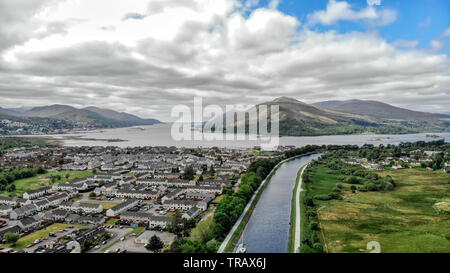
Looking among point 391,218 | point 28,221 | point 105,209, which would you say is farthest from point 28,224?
point 391,218

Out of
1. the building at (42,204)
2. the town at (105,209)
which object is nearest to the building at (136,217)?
the town at (105,209)

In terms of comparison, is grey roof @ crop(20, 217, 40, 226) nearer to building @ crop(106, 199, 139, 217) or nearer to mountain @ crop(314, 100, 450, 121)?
building @ crop(106, 199, 139, 217)

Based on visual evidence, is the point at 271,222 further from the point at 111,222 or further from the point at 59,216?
the point at 59,216

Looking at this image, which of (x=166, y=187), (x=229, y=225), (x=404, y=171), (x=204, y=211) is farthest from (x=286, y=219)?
(x=404, y=171)

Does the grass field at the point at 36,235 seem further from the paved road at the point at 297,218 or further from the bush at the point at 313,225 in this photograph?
the bush at the point at 313,225

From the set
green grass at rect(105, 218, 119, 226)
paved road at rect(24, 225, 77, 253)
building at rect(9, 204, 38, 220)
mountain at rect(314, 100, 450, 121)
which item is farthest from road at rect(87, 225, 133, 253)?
mountain at rect(314, 100, 450, 121)
